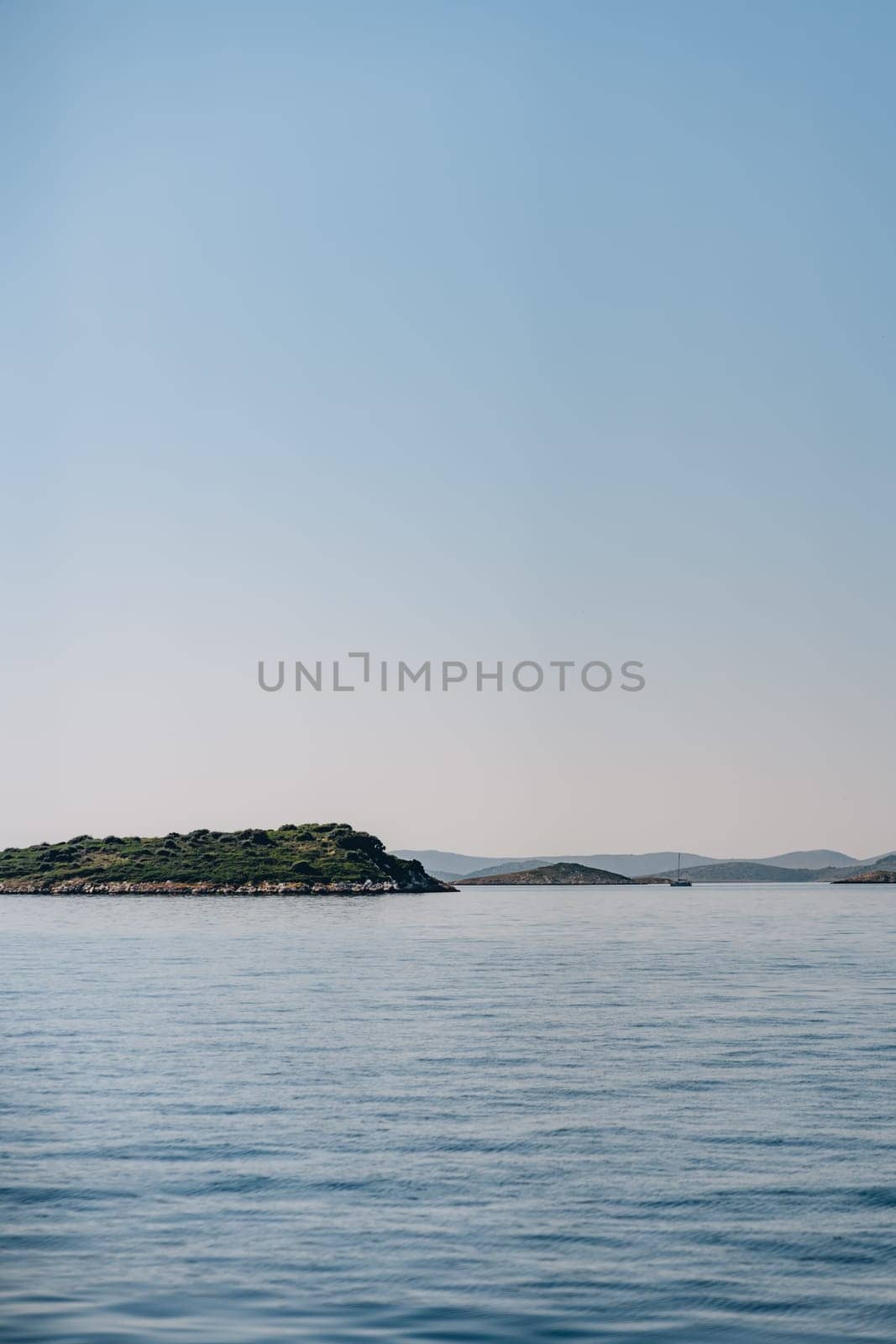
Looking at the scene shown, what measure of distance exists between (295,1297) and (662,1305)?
4611 mm

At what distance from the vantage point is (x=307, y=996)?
5034 centimetres

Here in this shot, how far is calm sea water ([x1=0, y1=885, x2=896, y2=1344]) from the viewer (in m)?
15.4

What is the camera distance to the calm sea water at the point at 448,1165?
1541cm

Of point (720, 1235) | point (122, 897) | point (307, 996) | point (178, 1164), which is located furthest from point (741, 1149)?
point (122, 897)

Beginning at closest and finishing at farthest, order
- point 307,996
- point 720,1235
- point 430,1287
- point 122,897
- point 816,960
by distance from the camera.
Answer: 1. point 430,1287
2. point 720,1235
3. point 307,996
4. point 816,960
5. point 122,897

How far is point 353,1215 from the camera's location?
19297 millimetres

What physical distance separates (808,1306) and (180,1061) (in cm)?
2150

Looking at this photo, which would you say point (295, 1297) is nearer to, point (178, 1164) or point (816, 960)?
point (178, 1164)

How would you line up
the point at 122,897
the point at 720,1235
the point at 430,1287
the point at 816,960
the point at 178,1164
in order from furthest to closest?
the point at 122,897, the point at 816,960, the point at 178,1164, the point at 720,1235, the point at 430,1287

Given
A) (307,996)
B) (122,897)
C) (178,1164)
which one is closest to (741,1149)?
(178,1164)

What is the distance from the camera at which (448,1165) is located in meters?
22.1

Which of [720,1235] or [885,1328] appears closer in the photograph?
[885,1328]

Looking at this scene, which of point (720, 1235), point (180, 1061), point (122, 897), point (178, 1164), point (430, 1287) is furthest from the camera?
point (122, 897)

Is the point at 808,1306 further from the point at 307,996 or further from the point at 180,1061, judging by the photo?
the point at 307,996
